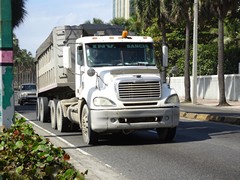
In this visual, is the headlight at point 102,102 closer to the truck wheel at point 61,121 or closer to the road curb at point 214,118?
the truck wheel at point 61,121

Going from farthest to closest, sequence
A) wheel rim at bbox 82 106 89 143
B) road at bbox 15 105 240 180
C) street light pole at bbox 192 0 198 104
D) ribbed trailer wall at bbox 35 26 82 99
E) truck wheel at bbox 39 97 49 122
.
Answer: street light pole at bbox 192 0 198 104, truck wheel at bbox 39 97 49 122, ribbed trailer wall at bbox 35 26 82 99, wheel rim at bbox 82 106 89 143, road at bbox 15 105 240 180

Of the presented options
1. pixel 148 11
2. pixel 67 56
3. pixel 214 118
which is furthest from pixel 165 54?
pixel 148 11

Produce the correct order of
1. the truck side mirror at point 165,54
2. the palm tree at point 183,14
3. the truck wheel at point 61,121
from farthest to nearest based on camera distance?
1. the palm tree at point 183,14
2. the truck wheel at point 61,121
3. the truck side mirror at point 165,54

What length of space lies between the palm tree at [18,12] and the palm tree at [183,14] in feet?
37.3

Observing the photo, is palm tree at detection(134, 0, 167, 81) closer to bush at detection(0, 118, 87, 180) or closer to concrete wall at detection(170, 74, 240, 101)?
concrete wall at detection(170, 74, 240, 101)

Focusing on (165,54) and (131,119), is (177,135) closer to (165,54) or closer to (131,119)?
(165,54)

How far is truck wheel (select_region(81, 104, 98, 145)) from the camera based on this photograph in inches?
→ 483

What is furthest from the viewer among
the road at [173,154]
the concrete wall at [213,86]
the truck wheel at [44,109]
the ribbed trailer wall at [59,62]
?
the concrete wall at [213,86]

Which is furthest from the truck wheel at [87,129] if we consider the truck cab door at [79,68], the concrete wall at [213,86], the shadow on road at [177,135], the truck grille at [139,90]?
the concrete wall at [213,86]

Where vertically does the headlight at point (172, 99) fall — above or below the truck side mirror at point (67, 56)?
below

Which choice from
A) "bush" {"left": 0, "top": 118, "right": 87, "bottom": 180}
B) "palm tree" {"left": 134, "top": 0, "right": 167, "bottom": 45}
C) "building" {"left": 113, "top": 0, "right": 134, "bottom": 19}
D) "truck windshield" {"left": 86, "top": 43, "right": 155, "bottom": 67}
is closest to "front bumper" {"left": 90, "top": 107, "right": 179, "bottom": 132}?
"truck windshield" {"left": 86, "top": 43, "right": 155, "bottom": 67}

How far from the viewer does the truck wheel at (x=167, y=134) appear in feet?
42.5

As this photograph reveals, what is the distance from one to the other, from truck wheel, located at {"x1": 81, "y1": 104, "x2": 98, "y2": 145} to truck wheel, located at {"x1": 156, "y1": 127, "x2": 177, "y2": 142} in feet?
6.07

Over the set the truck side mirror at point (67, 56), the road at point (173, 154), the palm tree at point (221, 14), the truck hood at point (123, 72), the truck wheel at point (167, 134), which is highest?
the palm tree at point (221, 14)
